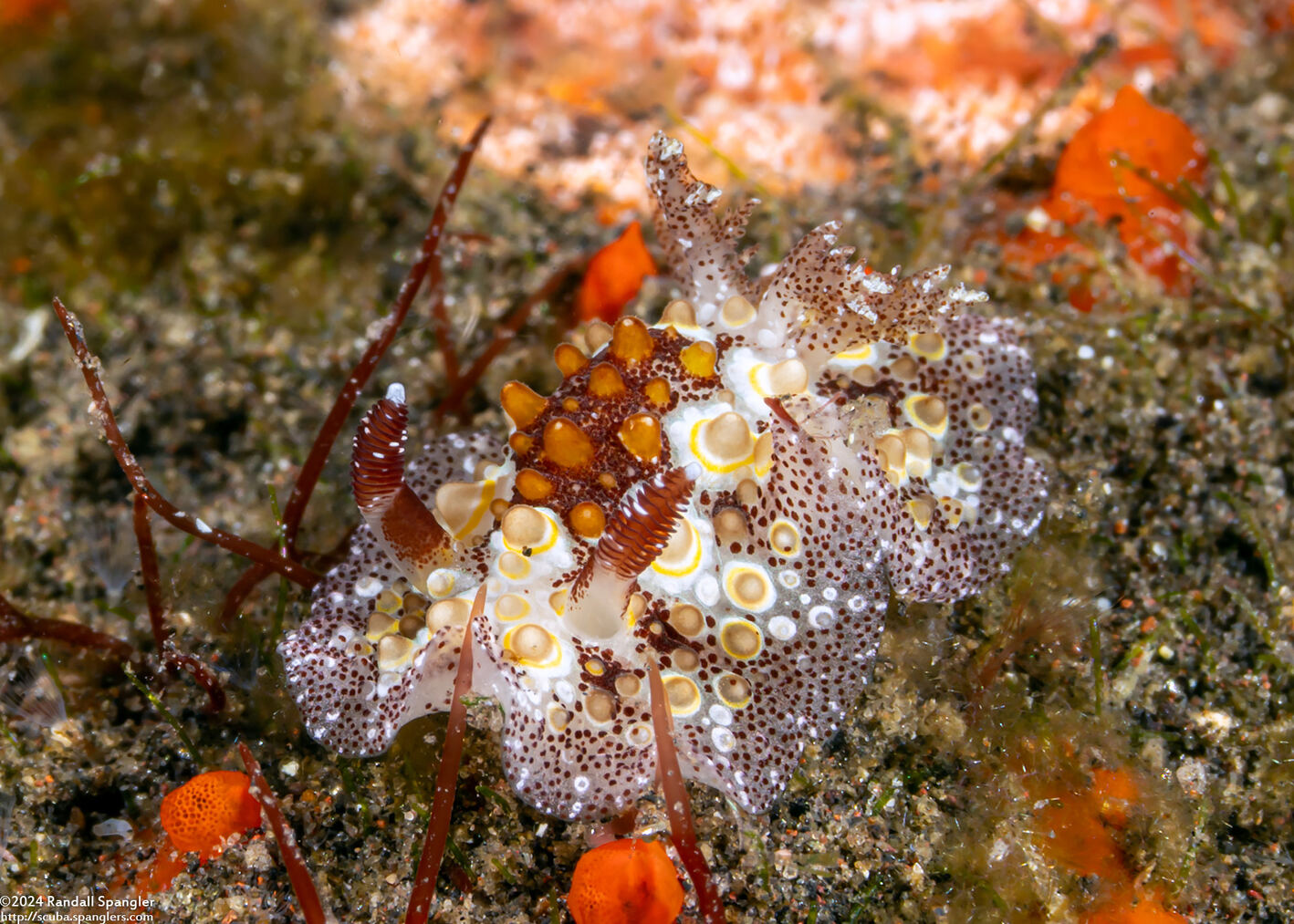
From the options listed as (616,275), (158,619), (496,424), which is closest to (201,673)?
(158,619)

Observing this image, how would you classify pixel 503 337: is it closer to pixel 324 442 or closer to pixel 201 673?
pixel 324 442

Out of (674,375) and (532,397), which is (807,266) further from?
(532,397)

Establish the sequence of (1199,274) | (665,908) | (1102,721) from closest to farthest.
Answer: (665,908) → (1102,721) → (1199,274)

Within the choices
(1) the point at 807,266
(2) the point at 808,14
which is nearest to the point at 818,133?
(2) the point at 808,14

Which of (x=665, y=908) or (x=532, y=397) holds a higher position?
(x=532, y=397)

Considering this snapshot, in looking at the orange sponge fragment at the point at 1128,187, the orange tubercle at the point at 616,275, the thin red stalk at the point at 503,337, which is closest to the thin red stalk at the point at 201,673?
the thin red stalk at the point at 503,337

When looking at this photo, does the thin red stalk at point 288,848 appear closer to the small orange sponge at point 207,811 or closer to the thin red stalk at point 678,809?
the small orange sponge at point 207,811
